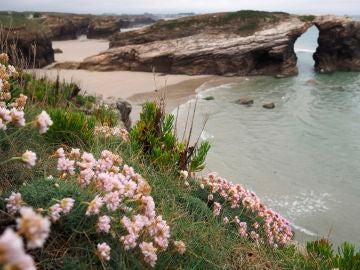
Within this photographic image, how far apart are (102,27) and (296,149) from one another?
189 feet

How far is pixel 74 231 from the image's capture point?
2.99m

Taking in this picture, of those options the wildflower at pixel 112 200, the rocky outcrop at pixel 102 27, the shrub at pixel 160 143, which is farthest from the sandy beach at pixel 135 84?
the rocky outcrop at pixel 102 27

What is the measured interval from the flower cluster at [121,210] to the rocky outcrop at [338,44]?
34860 millimetres

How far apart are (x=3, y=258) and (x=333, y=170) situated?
44.0ft

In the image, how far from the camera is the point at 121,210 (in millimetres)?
3396

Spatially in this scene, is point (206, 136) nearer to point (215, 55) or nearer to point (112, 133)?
point (112, 133)

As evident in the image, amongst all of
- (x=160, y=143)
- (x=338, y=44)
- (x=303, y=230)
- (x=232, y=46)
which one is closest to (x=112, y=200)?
(x=160, y=143)

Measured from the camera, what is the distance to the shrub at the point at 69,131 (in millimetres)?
5930

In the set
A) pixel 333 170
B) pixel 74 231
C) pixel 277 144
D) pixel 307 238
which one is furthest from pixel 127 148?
pixel 277 144

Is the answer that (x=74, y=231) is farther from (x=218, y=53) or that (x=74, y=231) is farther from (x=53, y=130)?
(x=218, y=53)

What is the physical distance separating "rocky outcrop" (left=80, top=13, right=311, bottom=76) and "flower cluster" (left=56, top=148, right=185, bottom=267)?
96.0ft

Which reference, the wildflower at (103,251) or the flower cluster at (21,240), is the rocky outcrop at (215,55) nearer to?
the wildflower at (103,251)

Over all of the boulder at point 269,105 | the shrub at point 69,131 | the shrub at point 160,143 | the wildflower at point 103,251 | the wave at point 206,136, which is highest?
the wildflower at point 103,251

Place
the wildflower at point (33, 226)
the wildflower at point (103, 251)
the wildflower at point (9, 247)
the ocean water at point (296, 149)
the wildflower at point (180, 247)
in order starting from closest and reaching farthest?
the wildflower at point (9, 247)
the wildflower at point (33, 226)
the wildflower at point (103, 251)
the wildflower at point (180, 247)
the ocean water at point (296, 149)
